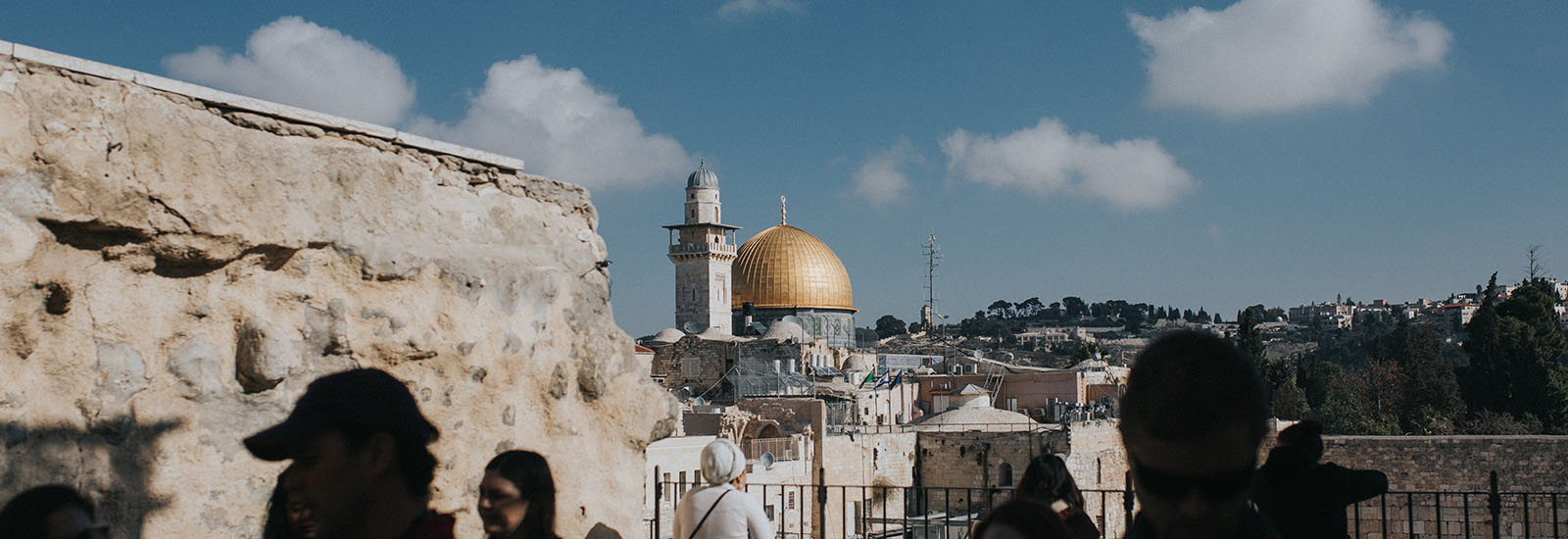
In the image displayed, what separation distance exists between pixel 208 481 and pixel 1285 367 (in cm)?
4765

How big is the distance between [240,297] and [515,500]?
1.11 m

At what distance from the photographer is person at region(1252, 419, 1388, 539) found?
305 centimetres

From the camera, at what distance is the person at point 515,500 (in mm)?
2689

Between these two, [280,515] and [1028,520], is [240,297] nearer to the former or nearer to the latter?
[280,515]

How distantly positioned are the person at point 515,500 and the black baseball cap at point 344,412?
0.72m

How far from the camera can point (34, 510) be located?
7.64 ft

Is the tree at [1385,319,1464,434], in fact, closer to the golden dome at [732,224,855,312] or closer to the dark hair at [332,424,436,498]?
the golden dome at [732,224,855,312]

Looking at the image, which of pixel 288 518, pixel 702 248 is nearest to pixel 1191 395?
pixel 288 518

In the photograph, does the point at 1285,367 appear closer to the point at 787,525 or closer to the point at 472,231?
the point at 787,525

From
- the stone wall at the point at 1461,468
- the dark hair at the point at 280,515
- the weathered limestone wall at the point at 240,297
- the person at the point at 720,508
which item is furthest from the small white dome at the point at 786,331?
the dark hair at the point at 280,515

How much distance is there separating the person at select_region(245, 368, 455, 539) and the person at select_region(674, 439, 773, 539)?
216cm

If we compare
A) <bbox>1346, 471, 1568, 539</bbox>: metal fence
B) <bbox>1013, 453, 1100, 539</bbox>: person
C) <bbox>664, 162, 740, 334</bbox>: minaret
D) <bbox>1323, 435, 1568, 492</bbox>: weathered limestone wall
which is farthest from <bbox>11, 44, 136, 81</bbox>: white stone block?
<bbox>664, 162, 740, 334</bbox>: minaret

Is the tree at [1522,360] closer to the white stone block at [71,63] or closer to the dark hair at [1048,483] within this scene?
the dark hair at [1048,483]

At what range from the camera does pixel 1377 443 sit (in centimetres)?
2431
